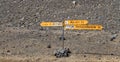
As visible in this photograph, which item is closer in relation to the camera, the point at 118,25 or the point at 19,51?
the point at 19,51

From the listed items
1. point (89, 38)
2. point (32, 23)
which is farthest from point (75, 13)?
point (89, 38)

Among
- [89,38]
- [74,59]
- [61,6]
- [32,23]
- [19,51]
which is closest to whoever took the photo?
[74,59]

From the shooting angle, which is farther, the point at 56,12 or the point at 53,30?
the point at 56,12

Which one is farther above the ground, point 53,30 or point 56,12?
point 56,12

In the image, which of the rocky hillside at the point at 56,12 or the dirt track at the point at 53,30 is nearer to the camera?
the dirt track at the point at 53,30

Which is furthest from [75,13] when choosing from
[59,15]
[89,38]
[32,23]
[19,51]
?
[19,51]

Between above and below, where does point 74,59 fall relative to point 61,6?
below

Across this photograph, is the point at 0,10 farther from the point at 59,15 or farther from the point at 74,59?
the point at 74,59

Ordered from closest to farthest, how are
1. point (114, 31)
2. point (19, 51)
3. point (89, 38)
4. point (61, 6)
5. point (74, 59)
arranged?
point (74, 59) → point (19, 51) → point (89, 38) → point (114, 31) → point (61, 6)

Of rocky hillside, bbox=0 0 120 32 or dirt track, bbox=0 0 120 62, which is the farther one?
rocky hillside, bbox=0 0 120 32
